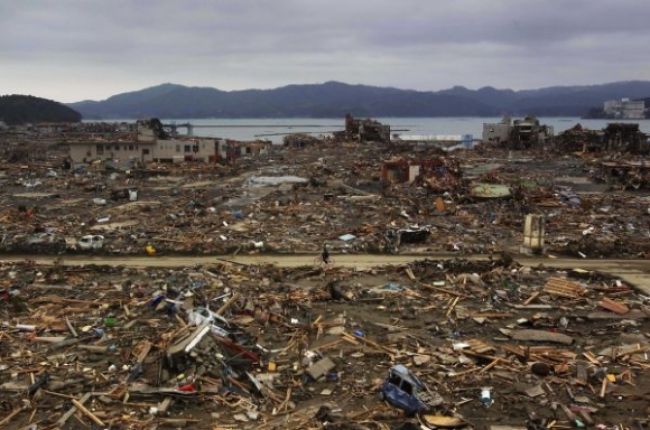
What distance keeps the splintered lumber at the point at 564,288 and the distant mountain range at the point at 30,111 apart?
16502 cm

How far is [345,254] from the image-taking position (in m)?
19.1

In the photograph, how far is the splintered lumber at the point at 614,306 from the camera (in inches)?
508

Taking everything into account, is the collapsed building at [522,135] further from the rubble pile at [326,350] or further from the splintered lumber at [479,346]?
the splintered lumber at [479,346]

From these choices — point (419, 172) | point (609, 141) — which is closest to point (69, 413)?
point (419, 172)

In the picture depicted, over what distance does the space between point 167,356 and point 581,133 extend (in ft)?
206

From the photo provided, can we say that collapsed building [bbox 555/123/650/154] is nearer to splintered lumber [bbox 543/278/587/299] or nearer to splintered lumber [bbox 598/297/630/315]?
splintered lumber [bbox 543/278/587/299]

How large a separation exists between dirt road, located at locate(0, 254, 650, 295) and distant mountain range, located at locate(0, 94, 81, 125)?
15432 centimetres

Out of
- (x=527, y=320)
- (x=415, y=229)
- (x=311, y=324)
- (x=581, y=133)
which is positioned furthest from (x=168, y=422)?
(x=581, y=133)

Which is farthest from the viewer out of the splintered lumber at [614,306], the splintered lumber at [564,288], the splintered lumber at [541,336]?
the splintered lumber at [564,288]

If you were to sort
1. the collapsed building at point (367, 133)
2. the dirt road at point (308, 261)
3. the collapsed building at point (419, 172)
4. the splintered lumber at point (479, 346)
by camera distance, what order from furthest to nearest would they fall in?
the collapsed building at point (367, 133), the collapsed building at point (419, 172), the dirt road at point (308, 261), the splintered lumber at point (479, 346)

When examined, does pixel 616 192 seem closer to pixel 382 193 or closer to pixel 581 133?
pixel 382 193

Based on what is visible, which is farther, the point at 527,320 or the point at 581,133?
the point at 581,133

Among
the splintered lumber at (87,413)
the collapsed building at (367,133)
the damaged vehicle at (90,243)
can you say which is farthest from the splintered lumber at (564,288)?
the collapsed building at (367,133)

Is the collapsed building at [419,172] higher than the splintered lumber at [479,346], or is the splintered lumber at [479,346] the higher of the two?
the collapsed building at [419,172]
